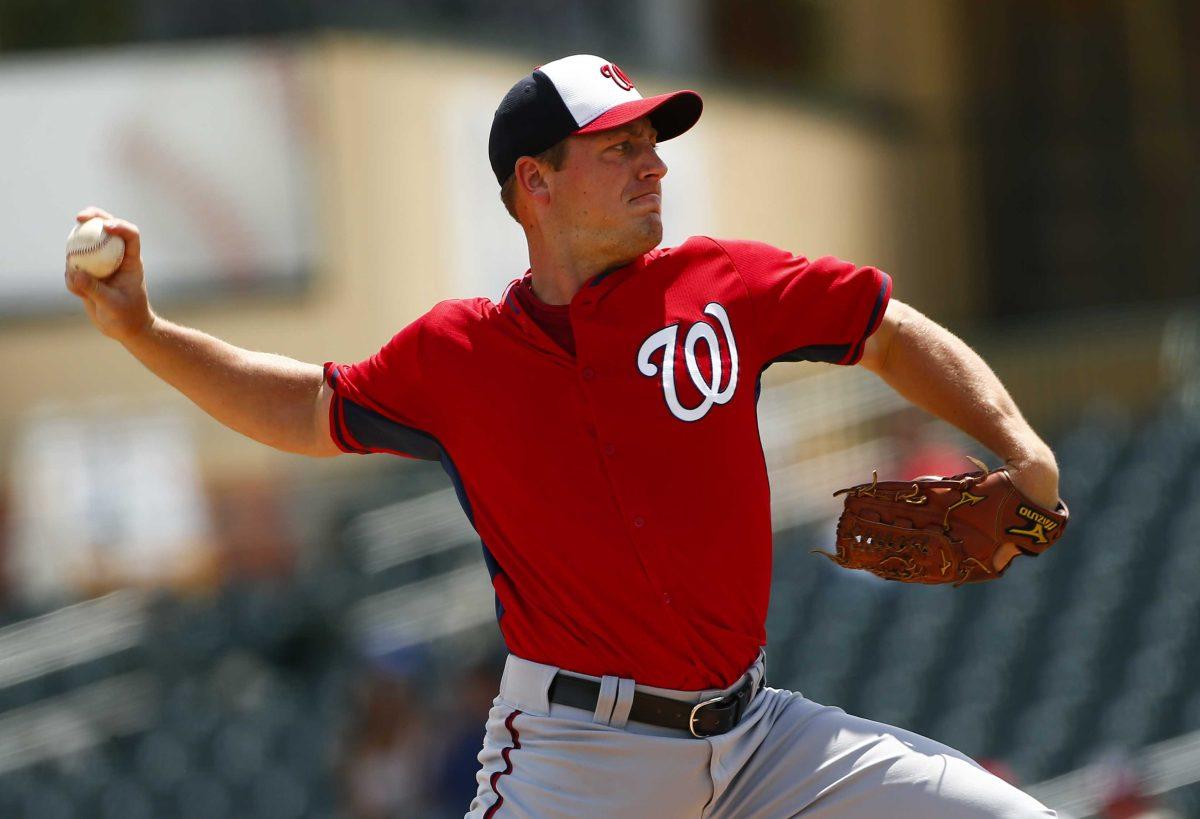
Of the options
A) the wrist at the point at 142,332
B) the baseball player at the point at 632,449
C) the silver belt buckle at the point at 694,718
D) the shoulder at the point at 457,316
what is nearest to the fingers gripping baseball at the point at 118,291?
the wrist at the point at 142,332

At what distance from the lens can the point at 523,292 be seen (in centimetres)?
301

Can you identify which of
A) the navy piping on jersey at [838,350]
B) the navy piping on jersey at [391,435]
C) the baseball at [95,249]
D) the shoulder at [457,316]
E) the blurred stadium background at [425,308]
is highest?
the baseball at [95,249]

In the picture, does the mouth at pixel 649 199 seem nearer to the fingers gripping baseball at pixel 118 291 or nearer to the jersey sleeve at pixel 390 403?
the jersey sleeve at pixel 390 403

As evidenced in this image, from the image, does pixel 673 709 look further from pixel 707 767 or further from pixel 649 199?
pixel 649 199

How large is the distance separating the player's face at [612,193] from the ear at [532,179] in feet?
0.11

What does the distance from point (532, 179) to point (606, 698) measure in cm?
91

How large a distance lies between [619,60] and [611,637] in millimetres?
8678

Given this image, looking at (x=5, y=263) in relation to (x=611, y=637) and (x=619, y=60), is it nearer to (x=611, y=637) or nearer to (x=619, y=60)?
(x=619, y=60)

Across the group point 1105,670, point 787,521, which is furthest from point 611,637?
point 787,521

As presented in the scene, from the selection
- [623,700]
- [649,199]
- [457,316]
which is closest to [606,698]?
[623,700]

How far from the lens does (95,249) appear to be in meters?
3.02

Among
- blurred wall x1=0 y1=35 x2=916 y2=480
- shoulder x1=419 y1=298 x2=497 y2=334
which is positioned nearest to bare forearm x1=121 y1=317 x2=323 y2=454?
shoulder x1=419 y1=298 x2=497 y2=334

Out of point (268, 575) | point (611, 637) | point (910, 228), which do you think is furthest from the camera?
point (910, 228)

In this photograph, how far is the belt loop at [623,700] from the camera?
2770mm
